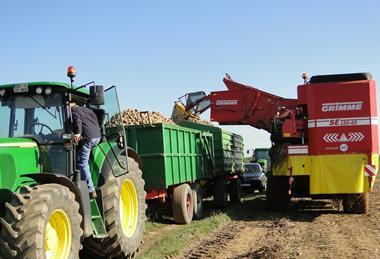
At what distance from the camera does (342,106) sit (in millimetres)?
12414

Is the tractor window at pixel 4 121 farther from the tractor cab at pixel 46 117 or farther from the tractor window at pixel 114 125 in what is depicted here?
the tractor window at pixel 114 125

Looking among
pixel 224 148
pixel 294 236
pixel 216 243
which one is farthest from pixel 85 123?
pixel 224 148

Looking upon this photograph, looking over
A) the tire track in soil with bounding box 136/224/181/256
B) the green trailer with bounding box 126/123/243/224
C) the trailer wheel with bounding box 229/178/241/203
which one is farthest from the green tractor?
the trailer wheel with bounding box 229/178/241/203

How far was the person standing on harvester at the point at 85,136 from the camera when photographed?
6408 mm

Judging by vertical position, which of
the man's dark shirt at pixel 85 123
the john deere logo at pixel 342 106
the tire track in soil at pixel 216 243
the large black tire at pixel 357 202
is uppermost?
the john deere logo at pixel 342 106

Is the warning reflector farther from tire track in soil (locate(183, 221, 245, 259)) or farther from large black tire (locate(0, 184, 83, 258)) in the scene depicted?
large black tire (locate(0, 184, 83, 258))

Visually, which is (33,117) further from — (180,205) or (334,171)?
(334,171)

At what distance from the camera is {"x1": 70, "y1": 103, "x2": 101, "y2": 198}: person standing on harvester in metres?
6.41

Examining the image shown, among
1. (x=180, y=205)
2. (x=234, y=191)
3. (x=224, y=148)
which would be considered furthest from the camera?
(x=234, y=191)

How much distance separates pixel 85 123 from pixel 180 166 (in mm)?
5844

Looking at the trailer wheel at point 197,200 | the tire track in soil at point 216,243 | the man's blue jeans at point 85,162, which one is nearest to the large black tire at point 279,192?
the trailer wheel at point 197,200

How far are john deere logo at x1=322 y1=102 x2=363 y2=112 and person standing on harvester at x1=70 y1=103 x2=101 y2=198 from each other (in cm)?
725

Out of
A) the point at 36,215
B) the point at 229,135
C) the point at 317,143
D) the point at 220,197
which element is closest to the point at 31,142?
the point at 36,215

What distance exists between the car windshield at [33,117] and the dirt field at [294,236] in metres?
3.08
